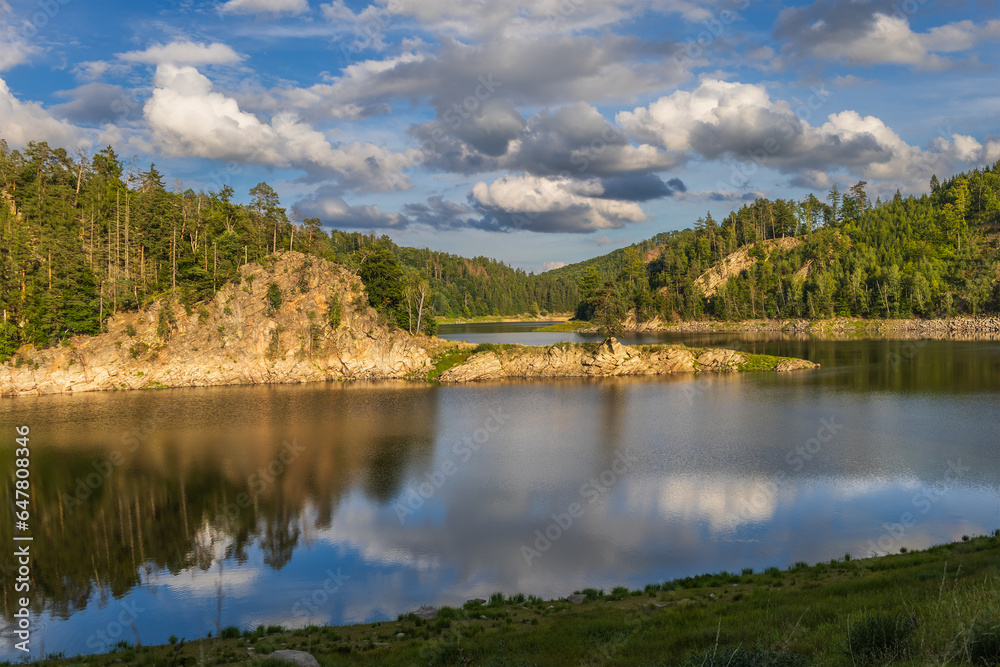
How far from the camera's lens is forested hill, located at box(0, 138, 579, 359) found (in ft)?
242

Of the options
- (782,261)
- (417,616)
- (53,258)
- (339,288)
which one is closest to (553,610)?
(417,616)

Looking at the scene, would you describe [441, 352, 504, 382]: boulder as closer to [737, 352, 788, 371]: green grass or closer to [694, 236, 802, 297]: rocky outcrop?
[737, 352, 788, 371]: green grass

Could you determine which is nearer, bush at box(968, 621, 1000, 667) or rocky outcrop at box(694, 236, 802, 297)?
bush at box(968, 621, 1000, 667)

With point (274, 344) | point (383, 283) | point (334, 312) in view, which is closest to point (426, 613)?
point (274, 344)

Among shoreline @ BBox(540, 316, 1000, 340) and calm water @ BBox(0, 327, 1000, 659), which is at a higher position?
shoreline @ BBox(540, 316, 1000, 340)

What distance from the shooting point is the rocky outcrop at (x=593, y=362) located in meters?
82.3

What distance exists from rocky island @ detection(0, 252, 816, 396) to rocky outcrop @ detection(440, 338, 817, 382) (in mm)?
150

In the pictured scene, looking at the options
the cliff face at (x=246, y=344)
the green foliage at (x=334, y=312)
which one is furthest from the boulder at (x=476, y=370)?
the green foliage at (x=334, y=312)

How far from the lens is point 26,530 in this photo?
28.2m

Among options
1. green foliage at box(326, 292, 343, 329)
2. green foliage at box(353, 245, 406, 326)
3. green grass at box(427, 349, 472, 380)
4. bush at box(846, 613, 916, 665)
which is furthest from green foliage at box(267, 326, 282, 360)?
bush at box(846, 613, 916, 665)

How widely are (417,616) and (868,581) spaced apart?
569 inches

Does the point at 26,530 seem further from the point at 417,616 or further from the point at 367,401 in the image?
the point at 367,401

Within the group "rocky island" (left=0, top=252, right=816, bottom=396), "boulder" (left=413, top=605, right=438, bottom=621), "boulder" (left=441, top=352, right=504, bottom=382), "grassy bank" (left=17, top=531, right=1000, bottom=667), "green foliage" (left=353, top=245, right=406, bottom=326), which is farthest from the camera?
"green foliage" (left=353, top=245, right=406, bottom=326)

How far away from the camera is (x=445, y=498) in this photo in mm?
32281
